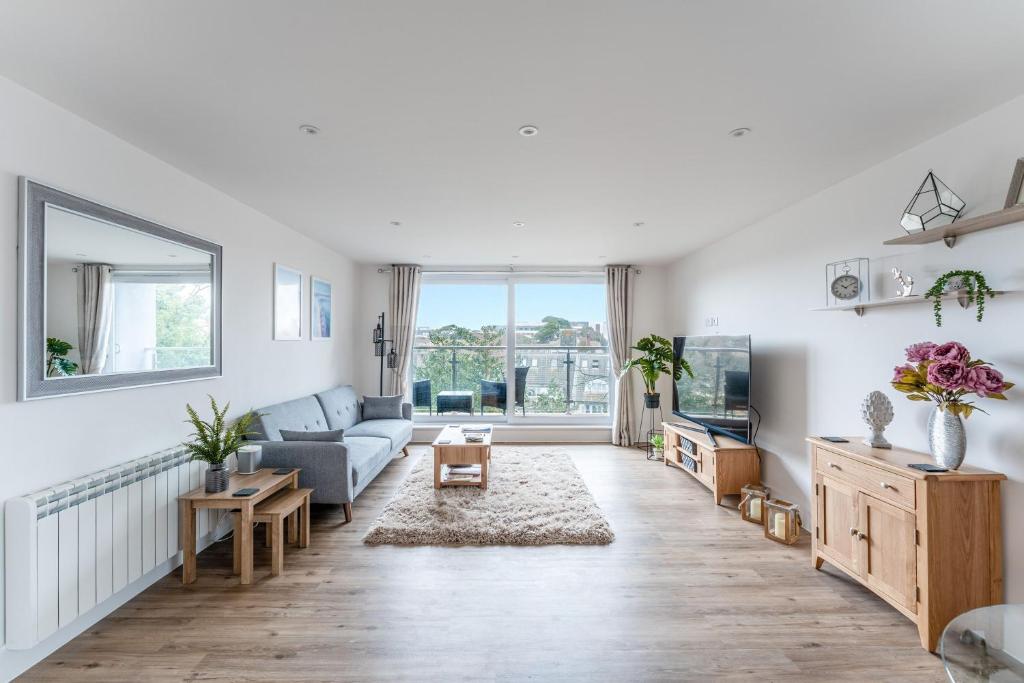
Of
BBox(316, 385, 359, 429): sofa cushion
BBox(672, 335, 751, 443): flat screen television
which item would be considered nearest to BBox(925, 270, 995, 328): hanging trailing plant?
BBox(672, 335, 751, 443): flat screen television

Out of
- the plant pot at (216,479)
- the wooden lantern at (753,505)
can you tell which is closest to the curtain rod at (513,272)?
the wooden lantern at (753,505)

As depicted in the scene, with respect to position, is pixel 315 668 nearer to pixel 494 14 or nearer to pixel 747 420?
pixel 494 14

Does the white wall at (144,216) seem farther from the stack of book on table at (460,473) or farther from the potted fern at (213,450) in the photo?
the stack of book on table at (460,473)

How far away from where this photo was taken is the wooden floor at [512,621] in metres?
1.90

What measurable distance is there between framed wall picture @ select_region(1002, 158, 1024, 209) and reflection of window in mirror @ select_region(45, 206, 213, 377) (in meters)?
4.22

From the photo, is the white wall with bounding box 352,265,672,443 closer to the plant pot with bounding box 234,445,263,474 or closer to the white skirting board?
the plant pot with bounding box 234,445,263,474

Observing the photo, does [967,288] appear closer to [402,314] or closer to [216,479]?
[216,479]

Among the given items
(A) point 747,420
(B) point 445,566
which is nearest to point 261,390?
(B) point 445,566

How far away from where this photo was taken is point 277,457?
3203 millimetres

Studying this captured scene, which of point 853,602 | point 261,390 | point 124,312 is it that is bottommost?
point 853,602

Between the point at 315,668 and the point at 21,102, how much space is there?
2.73 metres

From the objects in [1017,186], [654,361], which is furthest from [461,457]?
[1017,186]

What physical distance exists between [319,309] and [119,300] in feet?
8.45

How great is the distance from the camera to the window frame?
6.27m
